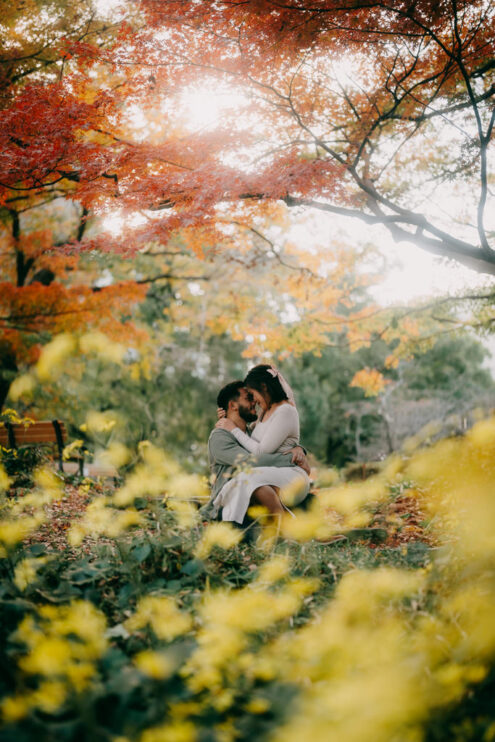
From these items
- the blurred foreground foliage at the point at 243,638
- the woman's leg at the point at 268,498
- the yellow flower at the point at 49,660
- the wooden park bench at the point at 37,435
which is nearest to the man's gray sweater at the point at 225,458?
the woman's leg at the point at 268,498

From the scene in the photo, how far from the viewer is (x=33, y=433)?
295 inches

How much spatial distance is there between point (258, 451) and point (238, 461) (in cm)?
19

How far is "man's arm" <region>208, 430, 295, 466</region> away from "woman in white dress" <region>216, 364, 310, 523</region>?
0.14 feet

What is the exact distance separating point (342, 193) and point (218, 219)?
4.74ft

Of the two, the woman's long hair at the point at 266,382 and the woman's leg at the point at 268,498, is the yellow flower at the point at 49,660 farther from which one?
the woman's long hair at the point at 266,382

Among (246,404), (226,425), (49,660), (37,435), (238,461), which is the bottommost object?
(49,660)

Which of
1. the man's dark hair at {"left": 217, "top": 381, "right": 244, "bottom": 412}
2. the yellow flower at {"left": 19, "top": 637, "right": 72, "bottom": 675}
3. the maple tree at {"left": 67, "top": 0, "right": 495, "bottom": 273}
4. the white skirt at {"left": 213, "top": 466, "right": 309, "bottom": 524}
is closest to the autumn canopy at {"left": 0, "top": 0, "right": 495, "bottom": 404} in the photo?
the maple tree at {"left": 67, "top": 0, "right": 495, "bottom": 273}

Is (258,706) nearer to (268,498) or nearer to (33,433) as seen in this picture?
(268,498)

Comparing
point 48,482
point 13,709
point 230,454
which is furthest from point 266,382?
point 48,482

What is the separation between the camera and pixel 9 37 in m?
5.76

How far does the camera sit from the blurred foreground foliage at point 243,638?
1610 mm

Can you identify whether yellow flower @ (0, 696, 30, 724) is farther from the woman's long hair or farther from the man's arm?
the woman's long hair

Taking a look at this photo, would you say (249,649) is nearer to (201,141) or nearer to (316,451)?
(201,141)

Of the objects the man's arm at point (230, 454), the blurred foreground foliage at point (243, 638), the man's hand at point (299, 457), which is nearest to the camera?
the blurred foreground foliage at point (243, 638)
